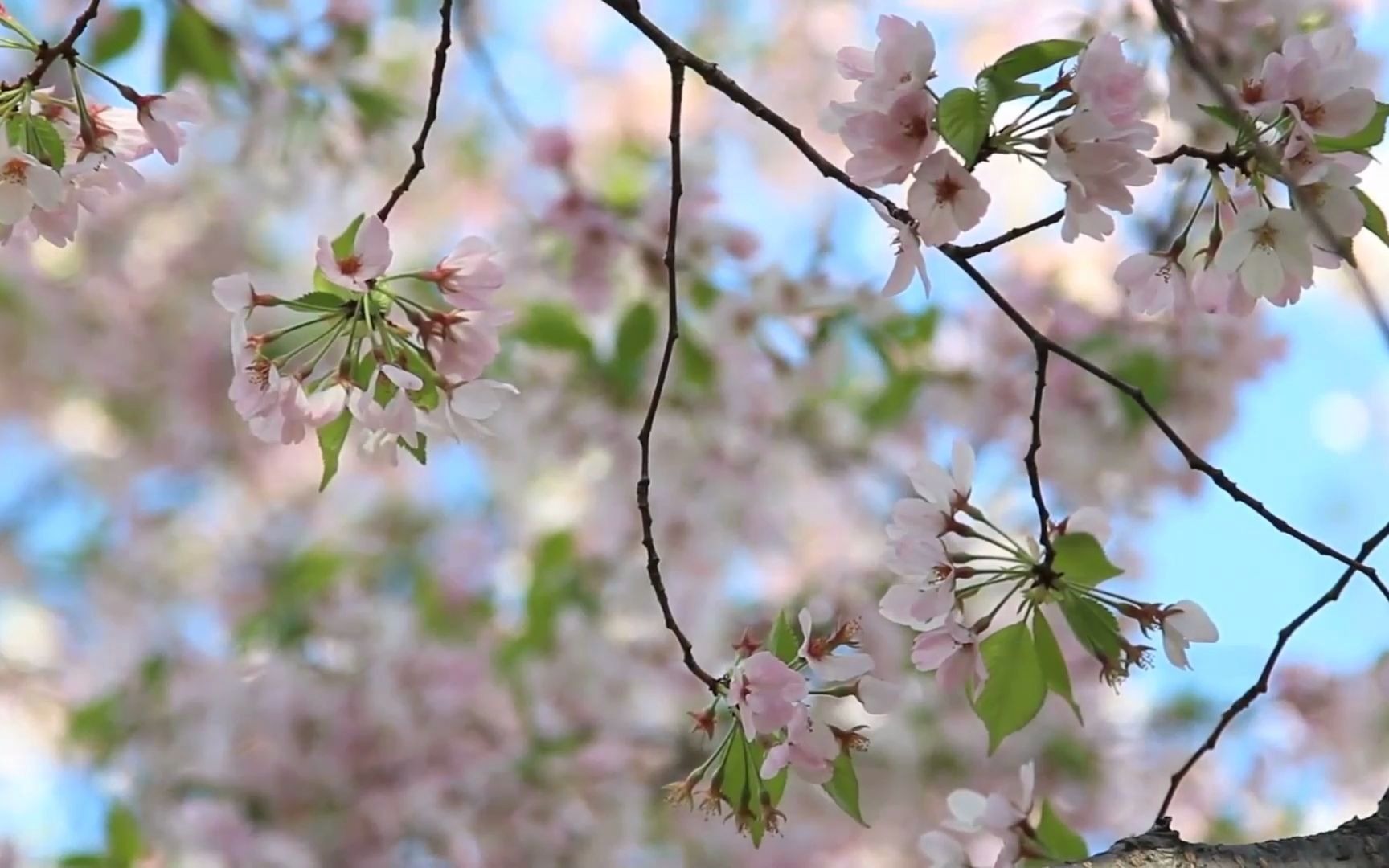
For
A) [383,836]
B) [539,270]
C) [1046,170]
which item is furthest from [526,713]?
[1046,170]

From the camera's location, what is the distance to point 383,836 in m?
1.82

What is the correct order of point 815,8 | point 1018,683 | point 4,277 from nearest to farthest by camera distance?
point 1018,683 < point 4,277 < point 815,8

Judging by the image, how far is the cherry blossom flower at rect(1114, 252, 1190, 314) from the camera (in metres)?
0.71

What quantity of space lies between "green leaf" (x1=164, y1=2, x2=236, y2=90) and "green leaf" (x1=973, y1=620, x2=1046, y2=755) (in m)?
1.03

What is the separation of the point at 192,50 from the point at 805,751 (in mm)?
1069

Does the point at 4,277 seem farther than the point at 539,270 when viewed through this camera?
Yes

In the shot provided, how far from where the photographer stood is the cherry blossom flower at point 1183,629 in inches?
27.5

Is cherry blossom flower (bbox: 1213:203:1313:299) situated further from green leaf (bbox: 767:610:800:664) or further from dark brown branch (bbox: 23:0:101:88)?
dark brown branch (bbox: 23:0:101:88)

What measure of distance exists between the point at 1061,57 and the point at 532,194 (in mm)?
1056

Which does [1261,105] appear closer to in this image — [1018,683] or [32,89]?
[1018,683]

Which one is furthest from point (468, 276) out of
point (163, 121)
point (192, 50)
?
point (192, 50)

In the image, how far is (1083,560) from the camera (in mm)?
760

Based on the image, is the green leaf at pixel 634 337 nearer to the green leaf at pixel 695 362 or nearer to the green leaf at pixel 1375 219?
the green leaf at pixel 695 362

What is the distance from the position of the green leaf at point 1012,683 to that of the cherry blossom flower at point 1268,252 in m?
0.21
